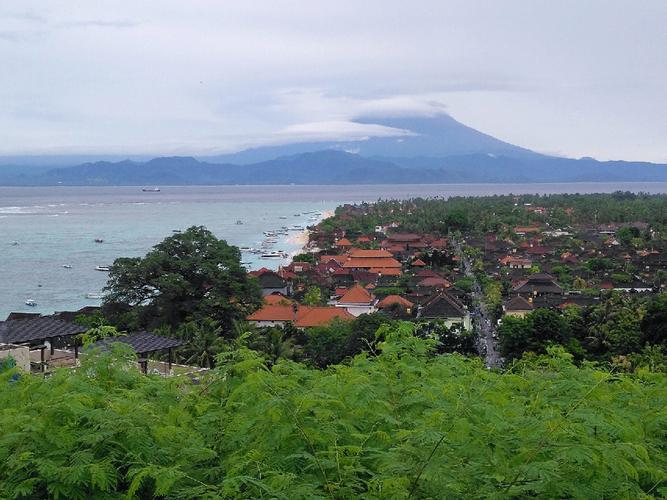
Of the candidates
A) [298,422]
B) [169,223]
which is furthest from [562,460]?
[169,223]

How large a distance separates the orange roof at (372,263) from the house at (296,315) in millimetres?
17007

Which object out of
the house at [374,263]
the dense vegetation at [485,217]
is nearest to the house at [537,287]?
the house at [374,263]

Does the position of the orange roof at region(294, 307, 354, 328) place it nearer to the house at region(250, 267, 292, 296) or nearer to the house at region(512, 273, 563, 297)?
the house at region(250, 267, 292, 296)

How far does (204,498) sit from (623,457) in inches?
96.7

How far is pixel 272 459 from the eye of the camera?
4.04m

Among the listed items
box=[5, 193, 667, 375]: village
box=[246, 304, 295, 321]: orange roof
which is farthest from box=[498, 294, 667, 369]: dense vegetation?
box=[246, 304, 295, 321]: orange roof

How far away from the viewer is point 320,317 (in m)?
29.5

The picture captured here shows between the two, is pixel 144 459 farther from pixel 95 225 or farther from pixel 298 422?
pixel 95 225

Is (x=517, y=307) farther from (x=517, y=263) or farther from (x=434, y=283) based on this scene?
(x=517, y=263)

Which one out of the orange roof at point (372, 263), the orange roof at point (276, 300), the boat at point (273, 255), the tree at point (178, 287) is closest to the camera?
the tree at point (178, 287)

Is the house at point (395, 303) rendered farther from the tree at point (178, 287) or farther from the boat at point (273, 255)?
the boat at point (273, 255)

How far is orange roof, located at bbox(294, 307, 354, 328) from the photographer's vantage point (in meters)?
28.7

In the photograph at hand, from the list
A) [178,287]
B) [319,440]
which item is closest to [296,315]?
[178,287]

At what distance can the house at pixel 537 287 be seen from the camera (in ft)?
127
